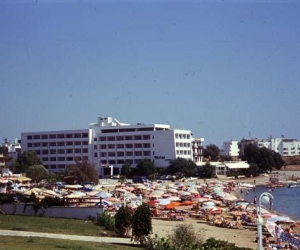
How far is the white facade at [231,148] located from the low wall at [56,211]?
147150 millimetres

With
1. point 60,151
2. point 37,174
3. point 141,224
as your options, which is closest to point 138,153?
point 60,151

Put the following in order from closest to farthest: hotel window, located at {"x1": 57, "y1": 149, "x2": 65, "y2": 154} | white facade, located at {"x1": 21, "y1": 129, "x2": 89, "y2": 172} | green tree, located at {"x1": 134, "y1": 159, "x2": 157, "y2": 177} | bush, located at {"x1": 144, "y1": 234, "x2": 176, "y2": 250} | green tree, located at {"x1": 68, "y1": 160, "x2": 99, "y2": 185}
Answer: bush, located at {"x1": 144, "y1": 234, "x2": 176, "y2": 250}, green tree, located at {"x1": 68, "y1": 160, "x2": 99, "y2": 185}, green tree, located at {"x1": 134, "y1": 159, "x2": 157, "y2": 177}, white facade, located at {"x1": 21, "y1": 129, "x2": 89, "y2": 172}, hotel window, located at {"x1": 57, "y1": 149, "x2": 65, "y2": 154}

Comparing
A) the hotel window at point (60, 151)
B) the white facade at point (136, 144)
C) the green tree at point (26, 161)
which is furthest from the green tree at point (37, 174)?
the hotel window at point (60, 151)

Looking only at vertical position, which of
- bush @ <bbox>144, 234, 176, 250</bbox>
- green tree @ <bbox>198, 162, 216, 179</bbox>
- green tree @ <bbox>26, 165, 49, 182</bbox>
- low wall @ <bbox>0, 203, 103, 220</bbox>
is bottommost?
bush @ <bbox>144, 234, 176, 250</bbox>

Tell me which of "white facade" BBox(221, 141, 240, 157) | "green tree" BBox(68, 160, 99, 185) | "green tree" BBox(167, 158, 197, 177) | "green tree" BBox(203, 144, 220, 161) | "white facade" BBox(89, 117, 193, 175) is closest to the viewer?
"green tree" BBox(68, 160, 99, 185)

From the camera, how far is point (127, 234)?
21.7 metres

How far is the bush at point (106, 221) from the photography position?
914 inches

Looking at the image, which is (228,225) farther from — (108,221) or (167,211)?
(108,221)

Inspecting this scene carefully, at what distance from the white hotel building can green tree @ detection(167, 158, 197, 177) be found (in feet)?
13.4

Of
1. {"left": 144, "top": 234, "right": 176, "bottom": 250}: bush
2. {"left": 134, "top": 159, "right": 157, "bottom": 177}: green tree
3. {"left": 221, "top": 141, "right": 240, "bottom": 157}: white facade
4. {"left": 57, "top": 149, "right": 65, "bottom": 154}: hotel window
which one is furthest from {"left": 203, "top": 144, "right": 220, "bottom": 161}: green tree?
{"left": 144, "top": 234, "right": 176, "bottom": 250}: bush

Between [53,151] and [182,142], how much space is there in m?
26.5

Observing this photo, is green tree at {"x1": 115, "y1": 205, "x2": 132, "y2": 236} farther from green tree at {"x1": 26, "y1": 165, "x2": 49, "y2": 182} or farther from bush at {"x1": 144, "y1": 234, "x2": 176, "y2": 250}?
green tree at {"x1": 26, "y1": 165, "x2": 49, "y2": 182}

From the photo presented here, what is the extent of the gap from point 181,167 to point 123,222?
77.1 meters

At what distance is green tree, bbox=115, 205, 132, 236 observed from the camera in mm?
21312
